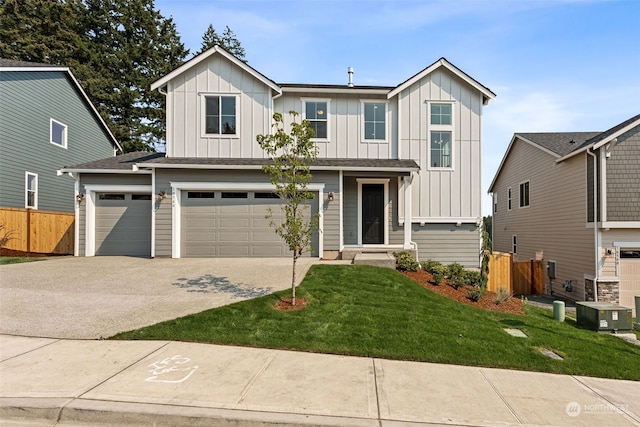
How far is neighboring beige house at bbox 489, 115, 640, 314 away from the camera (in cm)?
1230

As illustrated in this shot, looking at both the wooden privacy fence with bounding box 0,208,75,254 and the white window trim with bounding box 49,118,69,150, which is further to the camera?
the white window trim with bounding box 49,118,69,150

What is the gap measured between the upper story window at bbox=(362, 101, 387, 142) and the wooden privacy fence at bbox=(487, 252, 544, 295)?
6.65 metres

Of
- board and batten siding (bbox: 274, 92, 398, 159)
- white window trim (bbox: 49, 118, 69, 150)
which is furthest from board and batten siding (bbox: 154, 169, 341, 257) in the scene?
white window trim (bbox: 49, 118, 69, 150)

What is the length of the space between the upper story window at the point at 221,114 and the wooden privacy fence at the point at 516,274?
11.5 m

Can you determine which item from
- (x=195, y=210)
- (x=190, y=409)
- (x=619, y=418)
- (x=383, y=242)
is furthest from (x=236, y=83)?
(x=619, y=418)

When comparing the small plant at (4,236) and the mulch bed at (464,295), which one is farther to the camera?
the small plant at (4,236)

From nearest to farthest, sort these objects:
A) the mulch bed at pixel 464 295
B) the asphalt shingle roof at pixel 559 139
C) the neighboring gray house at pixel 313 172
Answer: the mulch bed at pixel 464 295 < the neighboring gray house at pixel 313 172 < the asphalt shingle roof at pixel 559 139

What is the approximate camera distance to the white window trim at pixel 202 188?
39.0ft

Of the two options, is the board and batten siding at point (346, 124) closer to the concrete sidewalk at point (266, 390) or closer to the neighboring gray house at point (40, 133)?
the concrete sidewalk at point (266, 390)

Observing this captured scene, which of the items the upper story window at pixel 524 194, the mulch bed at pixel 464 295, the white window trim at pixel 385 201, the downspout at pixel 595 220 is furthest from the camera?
the upper story window at pixel 524 194

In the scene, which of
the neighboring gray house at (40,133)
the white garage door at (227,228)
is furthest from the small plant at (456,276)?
the neighboring gray house at (40,133)

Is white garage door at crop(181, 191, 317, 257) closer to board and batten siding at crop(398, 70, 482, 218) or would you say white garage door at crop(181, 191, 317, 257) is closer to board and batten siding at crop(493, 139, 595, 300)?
board and batten siding at crop(398, 70, 482, 218)

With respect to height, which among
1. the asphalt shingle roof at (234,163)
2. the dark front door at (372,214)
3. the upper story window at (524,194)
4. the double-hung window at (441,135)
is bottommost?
the dark front door at (372,214)

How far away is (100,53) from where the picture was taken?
2825cm
